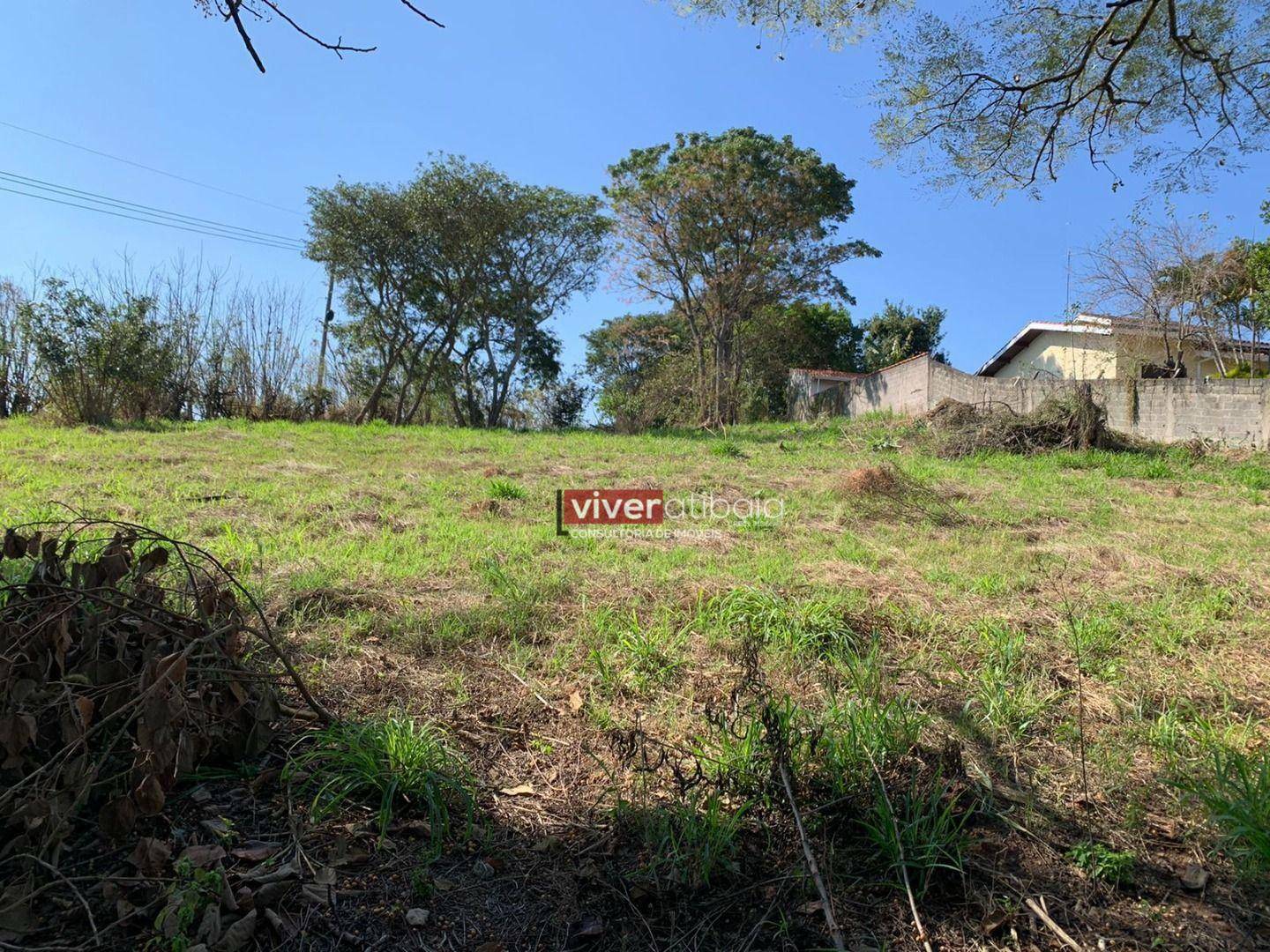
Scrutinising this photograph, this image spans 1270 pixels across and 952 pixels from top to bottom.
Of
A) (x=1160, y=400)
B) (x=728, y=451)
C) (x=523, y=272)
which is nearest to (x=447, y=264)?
(x=523, y=272)

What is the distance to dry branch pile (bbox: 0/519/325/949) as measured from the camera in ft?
4.43

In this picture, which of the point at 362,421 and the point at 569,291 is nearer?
the point at 362,421

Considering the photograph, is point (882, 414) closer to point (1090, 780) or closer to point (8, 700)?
point (1090, 780)

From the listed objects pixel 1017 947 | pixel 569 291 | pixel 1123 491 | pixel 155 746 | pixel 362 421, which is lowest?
pixel 1017 947

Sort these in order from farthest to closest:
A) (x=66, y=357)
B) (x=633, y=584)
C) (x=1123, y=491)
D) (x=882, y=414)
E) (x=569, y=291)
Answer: (x=569, y=291) < (x=882, y=414) < (x=66, y=357) < (x=1123, y=491) < (x=633, y=584)

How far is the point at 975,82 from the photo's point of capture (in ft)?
12.5

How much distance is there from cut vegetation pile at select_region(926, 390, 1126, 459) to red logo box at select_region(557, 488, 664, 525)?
16.0 feet

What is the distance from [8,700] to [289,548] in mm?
2173

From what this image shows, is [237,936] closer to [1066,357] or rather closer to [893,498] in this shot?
[893,498]

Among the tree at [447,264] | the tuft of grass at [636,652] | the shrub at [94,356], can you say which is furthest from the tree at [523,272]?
the tuft of grass at [636,652]

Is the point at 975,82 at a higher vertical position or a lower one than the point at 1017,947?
higher

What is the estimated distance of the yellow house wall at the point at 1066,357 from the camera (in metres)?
14.6

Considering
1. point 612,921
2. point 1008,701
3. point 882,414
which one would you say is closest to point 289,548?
point 612,921

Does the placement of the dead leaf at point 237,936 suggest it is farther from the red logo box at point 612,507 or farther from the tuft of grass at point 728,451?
the tuft of grass at point 728,451
